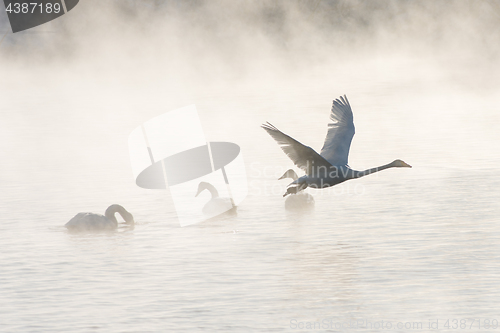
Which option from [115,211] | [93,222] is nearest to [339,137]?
[115,211]

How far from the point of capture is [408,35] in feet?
269

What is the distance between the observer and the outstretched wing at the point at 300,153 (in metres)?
16.1

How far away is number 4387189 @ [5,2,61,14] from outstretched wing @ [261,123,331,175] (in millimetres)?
50608

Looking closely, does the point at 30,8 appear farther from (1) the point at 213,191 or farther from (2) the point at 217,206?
(2) the point at 217,206

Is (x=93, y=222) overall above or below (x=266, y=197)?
above

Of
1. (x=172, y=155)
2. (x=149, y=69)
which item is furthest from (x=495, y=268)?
(x=149, y=69)

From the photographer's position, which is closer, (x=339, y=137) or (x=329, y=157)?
(x=329, y=157)

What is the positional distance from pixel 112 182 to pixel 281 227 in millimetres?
8739

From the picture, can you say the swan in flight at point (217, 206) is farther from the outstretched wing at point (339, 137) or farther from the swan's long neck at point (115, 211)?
the outstretched wing at point (339, 137)

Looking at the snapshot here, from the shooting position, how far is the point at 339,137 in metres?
18.9

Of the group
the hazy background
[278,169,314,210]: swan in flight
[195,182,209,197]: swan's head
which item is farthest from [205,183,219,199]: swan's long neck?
[278,169,314,210]: swan in flight

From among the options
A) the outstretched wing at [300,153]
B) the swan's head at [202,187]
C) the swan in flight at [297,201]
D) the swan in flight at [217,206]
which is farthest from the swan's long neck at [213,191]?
the outstretched wing at [300,153]

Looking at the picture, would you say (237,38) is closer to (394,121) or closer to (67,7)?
(67,7)

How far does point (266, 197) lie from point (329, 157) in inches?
314
